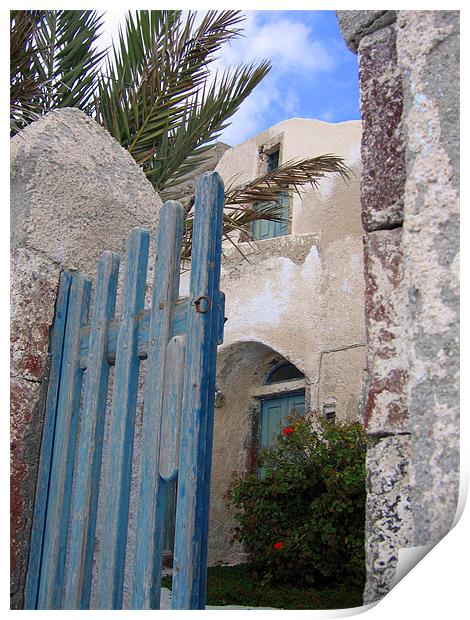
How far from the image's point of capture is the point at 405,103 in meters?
1.36

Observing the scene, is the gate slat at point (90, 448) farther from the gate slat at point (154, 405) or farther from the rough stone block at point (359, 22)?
the rough stone block at point (359, 22)

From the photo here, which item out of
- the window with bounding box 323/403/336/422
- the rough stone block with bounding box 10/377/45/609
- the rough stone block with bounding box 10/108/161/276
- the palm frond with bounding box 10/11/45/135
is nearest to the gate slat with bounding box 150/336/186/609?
the rough stone block with bounding box 10/377/45/609

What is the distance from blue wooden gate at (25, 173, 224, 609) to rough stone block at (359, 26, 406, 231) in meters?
0.52

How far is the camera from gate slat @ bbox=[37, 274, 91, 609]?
2178 mm

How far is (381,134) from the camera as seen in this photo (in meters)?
A: 1.49

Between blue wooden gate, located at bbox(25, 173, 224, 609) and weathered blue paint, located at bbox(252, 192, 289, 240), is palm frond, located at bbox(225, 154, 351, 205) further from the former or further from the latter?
blue wooden gate, located at bbox(25, 173, 224, 609)

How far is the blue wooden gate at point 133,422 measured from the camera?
1812 mm

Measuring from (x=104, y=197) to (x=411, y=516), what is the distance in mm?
1552

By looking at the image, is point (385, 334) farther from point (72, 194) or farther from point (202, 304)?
point (72, 194)

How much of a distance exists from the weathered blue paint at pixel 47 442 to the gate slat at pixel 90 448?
11cm

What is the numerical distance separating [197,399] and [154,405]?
0.16m

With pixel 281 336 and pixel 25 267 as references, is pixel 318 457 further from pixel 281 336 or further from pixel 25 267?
pixel 25 267

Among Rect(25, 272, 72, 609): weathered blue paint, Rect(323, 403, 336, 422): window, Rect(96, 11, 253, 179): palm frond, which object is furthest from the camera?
Rect(323, 403, 336, 422): window

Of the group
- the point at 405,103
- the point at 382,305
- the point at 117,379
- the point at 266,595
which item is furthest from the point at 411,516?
the point at 266,595
